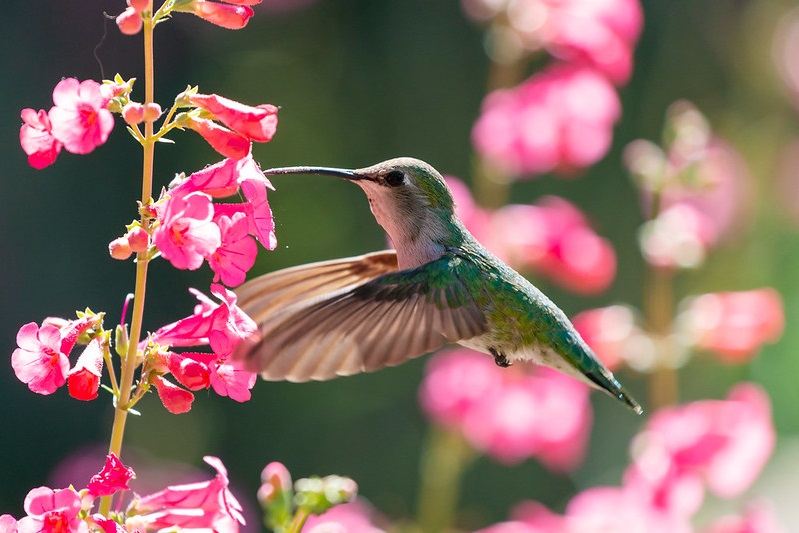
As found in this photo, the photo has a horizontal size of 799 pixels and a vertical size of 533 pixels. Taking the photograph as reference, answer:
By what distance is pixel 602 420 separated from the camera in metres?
4.44

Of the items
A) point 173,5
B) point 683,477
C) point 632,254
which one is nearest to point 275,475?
point 173,5

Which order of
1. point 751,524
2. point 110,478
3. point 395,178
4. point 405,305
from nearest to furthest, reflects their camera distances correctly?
1. point 110,478
2. point 405,305
3. point 395,178
4. point 751,524

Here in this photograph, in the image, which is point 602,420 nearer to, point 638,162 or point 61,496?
point 638,162

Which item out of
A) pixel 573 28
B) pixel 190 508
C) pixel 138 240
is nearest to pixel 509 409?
pixel 573 28

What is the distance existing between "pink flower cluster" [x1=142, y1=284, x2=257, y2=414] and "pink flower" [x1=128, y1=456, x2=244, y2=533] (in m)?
0.13

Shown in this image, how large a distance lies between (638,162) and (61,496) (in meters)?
1.77

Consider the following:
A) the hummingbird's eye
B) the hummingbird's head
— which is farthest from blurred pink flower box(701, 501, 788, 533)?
the hummingbird's eye

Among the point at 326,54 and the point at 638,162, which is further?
the point at 326,54

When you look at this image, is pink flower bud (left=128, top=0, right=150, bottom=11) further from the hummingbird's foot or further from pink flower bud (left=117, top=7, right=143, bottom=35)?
the hummingbird's foot

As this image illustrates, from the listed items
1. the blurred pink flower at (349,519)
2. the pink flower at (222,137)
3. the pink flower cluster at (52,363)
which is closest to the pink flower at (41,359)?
the pink flower cluster at (52,363)

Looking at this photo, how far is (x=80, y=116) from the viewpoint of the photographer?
140cm

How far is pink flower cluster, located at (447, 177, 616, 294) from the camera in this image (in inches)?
117

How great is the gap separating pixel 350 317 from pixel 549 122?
1462 mm

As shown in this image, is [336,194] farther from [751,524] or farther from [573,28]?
[751,524]
